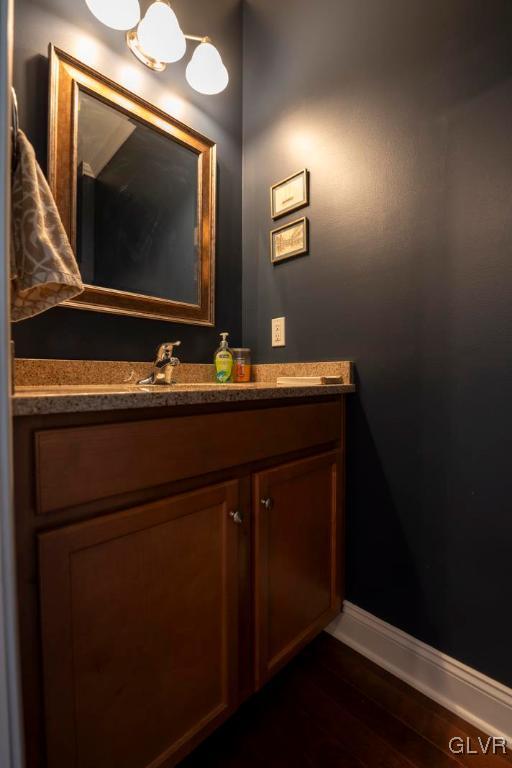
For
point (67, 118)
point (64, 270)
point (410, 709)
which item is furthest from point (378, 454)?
point (67, 118)

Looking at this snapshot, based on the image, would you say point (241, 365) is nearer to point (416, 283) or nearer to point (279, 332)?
point (279, 332)

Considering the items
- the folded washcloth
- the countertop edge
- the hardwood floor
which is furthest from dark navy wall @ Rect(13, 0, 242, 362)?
the hardwood floor

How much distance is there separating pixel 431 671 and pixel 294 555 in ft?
1.75

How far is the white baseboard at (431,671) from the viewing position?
87 centimetres

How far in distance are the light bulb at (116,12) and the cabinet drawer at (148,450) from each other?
4.21 ft

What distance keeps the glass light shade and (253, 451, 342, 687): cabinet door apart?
1.43 metres

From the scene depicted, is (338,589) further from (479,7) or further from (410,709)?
(479,7)

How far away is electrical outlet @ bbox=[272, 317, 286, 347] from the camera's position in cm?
143

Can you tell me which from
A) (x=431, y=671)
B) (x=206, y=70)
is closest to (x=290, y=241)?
(x=206, y=70)

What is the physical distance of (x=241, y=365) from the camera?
1477mm

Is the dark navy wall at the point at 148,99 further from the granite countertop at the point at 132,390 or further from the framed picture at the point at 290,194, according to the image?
the framed picture at the point at 290,194

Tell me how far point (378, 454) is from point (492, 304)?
1.81 feet

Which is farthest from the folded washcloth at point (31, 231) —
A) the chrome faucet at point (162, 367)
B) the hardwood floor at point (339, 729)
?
the hardwood floor at point (339, 729)

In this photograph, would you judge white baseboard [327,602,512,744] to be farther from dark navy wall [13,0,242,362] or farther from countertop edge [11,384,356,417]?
dark navy wall [13,0,242,362]
